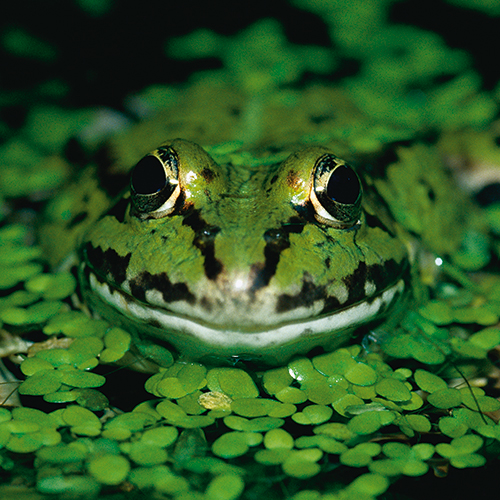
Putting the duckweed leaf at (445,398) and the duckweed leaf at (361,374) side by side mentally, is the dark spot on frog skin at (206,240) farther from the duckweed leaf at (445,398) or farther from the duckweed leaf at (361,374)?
the duckweed leaf at (445,398)

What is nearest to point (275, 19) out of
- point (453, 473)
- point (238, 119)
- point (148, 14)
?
point (148, 14)

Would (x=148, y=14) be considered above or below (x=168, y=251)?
above

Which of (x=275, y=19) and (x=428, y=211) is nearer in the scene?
(x=428, y=211)

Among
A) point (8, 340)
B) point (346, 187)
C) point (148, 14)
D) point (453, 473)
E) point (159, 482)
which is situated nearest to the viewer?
point (159, 482)

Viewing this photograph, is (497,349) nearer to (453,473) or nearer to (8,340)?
(453,473)

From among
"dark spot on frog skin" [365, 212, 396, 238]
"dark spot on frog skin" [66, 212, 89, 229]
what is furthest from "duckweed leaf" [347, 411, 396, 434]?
"dark spot on frog skin" [66, 212, 89, 229]

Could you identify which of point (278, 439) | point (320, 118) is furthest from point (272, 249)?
point (320, 118)

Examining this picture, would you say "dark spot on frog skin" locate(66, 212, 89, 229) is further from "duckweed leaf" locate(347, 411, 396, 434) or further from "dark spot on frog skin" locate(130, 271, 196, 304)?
"duckweed leaf" locate(347, 411, 396, 434)
